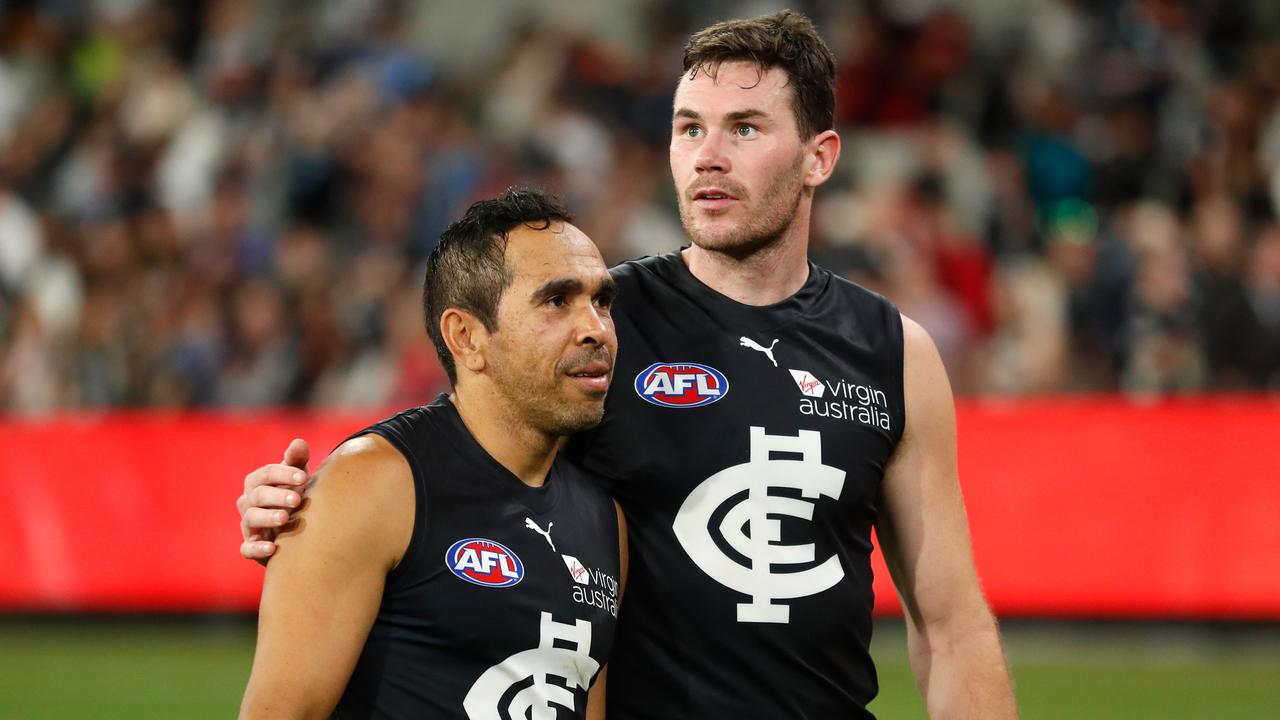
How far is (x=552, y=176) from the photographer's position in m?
14.5

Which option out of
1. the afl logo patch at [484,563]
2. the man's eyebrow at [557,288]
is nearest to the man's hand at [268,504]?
the afl logo patch at [484,563]

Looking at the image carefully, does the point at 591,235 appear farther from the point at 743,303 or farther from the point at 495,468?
the point at 495,468

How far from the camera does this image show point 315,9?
680 inches

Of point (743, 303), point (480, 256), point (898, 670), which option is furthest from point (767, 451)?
point (898, 670)

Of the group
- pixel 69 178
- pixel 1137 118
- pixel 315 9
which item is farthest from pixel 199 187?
pixel 1137 118

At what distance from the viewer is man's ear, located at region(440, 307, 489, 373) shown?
13.8ft

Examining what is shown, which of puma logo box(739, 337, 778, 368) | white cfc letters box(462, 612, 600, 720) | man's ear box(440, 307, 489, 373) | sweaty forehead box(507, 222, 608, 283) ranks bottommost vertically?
white cfc letters box(462, 612, 600, 720)

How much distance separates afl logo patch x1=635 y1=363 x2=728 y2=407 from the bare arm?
0.30 m

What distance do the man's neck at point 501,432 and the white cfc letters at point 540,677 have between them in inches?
15.1

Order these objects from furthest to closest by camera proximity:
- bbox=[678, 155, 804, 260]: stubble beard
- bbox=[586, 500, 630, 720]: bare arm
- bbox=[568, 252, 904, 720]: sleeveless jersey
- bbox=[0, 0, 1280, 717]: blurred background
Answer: bbox=[0, 0, 1280, 717]: blurred background → bbox=[678, 155, 804, 260]: stubble beard → bbox=[568, 252, 904, 720]: sleeveless jersey → bbox=[586, 500, 630, 720]: bare arm

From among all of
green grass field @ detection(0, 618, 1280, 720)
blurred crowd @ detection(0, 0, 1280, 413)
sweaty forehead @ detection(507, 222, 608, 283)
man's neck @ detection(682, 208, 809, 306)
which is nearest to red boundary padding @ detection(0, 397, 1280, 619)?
green grass field @ detection(0, 618, 1280, 720)

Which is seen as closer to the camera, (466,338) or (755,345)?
(466,338)

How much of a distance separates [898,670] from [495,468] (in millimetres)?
7185

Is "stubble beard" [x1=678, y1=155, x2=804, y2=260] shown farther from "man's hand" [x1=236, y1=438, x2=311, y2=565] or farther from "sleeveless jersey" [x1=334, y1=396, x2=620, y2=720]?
"man's hand" [x1=236, y1=438, x2=311, y2=565]
